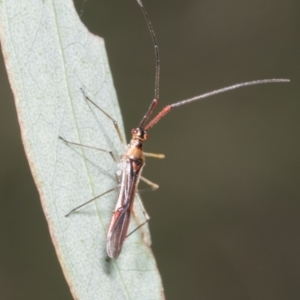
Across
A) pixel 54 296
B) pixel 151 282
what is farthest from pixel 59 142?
pixel 54 296

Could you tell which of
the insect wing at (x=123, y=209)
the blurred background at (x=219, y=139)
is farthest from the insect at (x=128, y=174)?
the blurred background at (x=219, y=139)

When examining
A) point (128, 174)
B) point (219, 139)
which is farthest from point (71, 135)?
point (219, 139)

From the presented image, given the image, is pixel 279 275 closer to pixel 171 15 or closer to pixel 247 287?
pixel 247 287

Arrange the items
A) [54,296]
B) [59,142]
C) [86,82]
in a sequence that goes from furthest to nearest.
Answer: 1. [54,296]
2. [86,82]
3. [59,142]

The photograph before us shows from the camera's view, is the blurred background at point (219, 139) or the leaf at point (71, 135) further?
the blurred background at point (219, 139)

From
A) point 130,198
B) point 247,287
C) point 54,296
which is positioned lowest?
point 247,287

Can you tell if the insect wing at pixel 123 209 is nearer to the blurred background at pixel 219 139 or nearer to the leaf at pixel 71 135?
the leaf at pixel 71 135

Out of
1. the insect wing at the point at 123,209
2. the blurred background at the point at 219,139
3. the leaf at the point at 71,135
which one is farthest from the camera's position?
the blurred background at the point at 219,139
